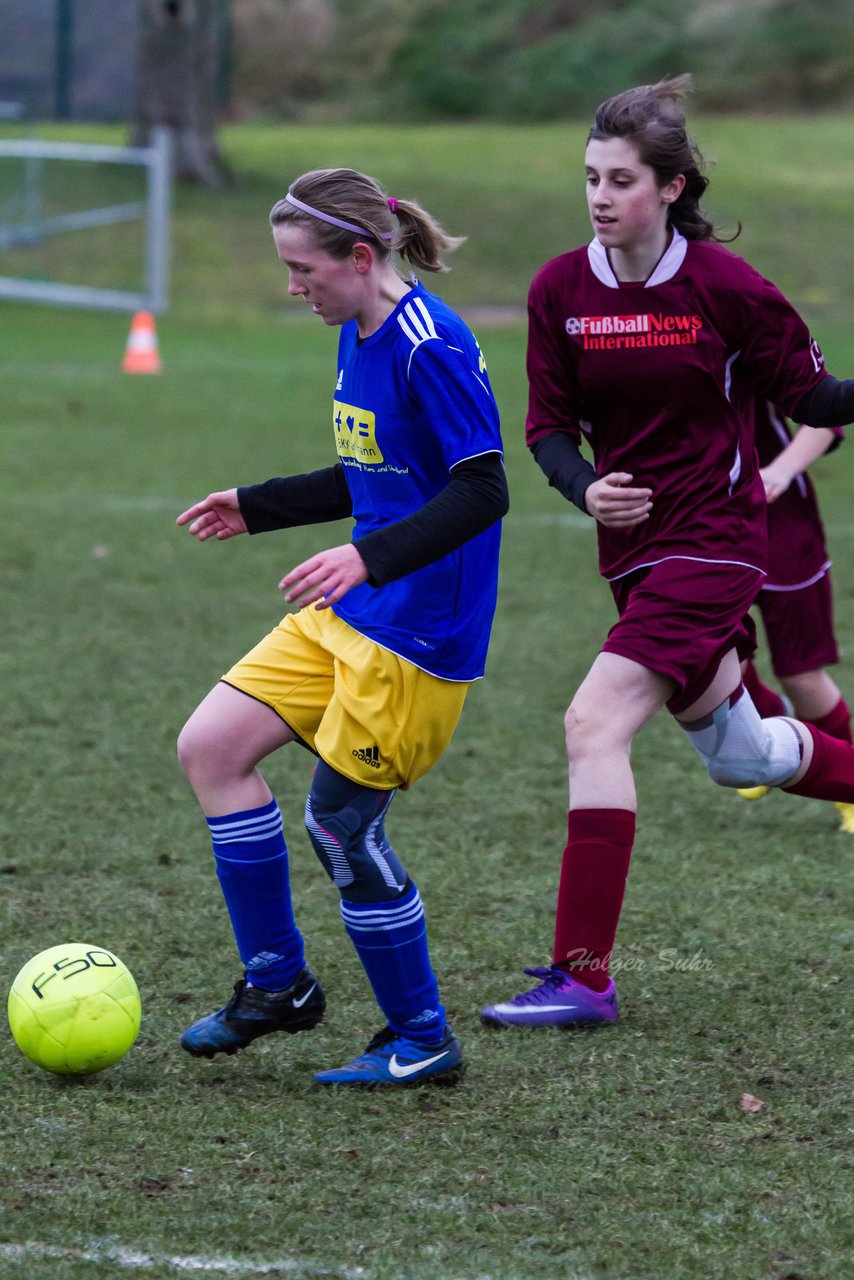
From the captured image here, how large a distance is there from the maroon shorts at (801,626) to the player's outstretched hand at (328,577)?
2.39 metres

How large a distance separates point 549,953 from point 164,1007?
96 centimetres

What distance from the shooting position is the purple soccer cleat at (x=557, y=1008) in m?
3.78

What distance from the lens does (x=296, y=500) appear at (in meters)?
3.79

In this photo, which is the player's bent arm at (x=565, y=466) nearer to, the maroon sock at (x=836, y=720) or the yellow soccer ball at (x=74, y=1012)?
the yellow soccer ball at (x=74, y=1012)

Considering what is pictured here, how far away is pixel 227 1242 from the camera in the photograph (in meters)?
2.82

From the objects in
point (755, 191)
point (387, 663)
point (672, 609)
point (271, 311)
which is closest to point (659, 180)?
point (672, 609)

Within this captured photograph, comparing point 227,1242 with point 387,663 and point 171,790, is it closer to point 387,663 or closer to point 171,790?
point 387,663

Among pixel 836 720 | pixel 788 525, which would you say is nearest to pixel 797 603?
pixel 788 525

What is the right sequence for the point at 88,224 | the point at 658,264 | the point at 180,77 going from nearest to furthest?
1. the point at 658,264
2. the point at 88,224
3. the point at 180,77

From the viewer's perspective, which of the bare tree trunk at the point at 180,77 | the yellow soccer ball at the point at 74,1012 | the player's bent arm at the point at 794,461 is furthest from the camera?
the bare tree trunk at the point at 180,77

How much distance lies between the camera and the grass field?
2877 millimetres

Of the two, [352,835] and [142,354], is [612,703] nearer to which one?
[352,835]

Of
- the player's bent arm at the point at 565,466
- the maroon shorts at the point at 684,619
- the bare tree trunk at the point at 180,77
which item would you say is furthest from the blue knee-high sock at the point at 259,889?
the bare tree trunk at the point at 180,77

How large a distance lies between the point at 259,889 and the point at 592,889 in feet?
2.36
